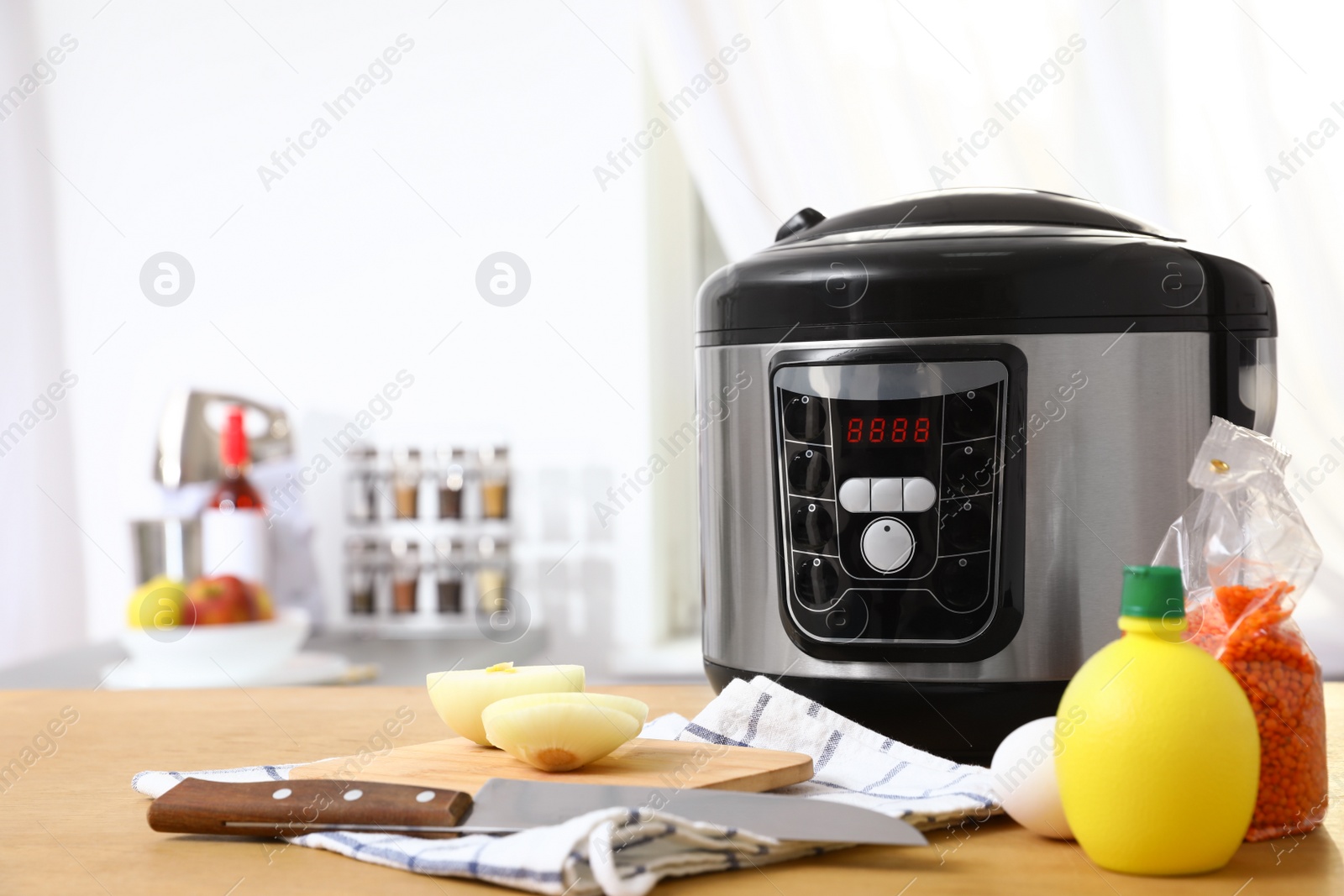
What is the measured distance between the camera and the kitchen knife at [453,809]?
450mm

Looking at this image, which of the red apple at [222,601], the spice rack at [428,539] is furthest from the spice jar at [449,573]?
the red apple at [222,601]

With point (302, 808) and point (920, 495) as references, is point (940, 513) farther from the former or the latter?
point (302, 808)

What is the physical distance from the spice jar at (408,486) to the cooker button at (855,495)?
72.6 inches

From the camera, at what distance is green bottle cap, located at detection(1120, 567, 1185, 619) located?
434 mm

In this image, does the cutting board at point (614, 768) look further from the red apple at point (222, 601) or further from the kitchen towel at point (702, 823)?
the red apple at point (222, 601)

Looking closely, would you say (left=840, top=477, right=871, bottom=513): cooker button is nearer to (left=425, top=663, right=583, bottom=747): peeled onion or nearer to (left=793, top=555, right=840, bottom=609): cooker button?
(left=793, top=555, right=840, bottom=609): cooker button

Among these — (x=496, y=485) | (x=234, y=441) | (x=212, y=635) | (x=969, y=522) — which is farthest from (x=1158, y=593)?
(x=496, y=485)

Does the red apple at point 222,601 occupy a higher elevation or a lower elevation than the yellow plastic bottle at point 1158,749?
Result: lower

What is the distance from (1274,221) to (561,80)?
1336 mm

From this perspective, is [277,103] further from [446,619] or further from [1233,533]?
[1233,533]

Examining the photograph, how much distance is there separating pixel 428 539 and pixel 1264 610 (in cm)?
202

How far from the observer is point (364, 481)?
2.41m

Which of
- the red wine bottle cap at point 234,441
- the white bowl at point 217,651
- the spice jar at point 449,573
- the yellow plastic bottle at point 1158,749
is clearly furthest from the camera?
the spice jar at point 449,573

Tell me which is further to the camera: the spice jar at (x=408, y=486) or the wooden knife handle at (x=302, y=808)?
the spice jar at (x=408, y=486)
